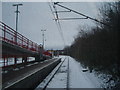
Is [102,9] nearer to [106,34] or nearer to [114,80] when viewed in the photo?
[106,34]

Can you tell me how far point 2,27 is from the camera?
542 inches

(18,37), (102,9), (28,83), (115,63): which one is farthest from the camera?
(18,37)

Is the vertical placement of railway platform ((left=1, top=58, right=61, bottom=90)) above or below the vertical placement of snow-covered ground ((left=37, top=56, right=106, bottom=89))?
above

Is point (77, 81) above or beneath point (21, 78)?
beneath

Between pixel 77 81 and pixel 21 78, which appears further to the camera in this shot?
pixel 77 81

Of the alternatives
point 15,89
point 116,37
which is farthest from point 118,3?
point 15,89

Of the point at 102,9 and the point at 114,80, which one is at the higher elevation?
the point at 102,9

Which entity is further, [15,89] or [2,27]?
[2,27]

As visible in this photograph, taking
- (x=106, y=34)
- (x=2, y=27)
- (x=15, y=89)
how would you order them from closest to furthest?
(x=15, y=89) < (x=106, y=34) < (x=2, y=27)

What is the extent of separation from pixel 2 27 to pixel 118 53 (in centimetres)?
825

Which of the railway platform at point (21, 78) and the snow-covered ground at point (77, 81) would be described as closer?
the railway platform at point (21, 78)

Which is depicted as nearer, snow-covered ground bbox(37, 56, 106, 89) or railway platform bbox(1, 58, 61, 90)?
railway platform bbox(1, 58, 61, 90)

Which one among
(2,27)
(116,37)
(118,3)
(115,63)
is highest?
(118,3)

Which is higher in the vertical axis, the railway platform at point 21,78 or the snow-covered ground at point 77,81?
the railway platform at point 21,78
